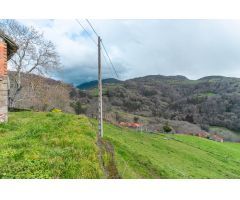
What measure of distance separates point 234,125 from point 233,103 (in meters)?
14.3

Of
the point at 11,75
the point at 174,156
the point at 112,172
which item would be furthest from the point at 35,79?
the point at 112,172

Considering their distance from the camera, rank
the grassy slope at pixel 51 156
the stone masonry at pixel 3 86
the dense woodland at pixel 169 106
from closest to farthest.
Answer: the grassy slope at pixel 51 156
the stone masonry at pixel 3 86
the dense woodland at pixel 169 106

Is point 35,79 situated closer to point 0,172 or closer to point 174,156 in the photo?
point 174,156

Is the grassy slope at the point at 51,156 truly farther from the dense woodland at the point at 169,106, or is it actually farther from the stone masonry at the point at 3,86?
the dense woodland at the point at 169,106

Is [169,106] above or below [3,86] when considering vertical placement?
below

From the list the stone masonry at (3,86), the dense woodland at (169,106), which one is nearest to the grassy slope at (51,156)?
the stone masonry at (3,86)

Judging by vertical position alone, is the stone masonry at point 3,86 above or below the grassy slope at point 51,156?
above

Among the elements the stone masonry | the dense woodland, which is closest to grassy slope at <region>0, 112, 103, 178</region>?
the stone masonry

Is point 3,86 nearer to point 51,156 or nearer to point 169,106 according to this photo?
point 51,156

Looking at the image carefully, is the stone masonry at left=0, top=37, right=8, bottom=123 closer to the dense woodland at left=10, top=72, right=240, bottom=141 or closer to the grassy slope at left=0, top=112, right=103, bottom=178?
the grassy slope at left=0, top=112, right=103, bottom=178

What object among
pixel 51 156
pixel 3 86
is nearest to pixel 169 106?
pixel 3 86

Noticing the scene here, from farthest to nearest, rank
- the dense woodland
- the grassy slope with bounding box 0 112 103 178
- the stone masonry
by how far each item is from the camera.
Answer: the dense woodland → the stone masonry → the grassy slope with bounding box 0 112 103 178

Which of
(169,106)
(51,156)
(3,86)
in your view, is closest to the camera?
(51,156)

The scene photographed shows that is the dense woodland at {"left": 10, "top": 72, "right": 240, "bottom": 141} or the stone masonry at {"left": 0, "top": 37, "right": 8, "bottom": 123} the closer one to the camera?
the stone masonry at {"left": 0, "top": 37, "right": 8, "bottom": 123}
